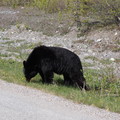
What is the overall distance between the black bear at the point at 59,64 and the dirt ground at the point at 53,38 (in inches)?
182

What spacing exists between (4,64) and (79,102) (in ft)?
24.8

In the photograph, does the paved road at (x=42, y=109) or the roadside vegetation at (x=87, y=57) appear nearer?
the paved road at (x=42, y=109)

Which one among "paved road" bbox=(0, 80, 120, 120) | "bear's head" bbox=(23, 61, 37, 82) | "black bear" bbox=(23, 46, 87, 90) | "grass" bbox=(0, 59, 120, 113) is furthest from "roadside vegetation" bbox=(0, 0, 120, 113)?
"paved road" bbox=(0, 80, 120, 120)

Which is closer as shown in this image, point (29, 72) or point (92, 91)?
point (92, 91)

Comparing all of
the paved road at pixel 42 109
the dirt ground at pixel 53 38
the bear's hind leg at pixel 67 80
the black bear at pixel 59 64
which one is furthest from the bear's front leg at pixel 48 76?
the dirt ground at pixel 53 38

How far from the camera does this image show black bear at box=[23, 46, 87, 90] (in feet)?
35.4

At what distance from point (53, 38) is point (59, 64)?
13.7 meters

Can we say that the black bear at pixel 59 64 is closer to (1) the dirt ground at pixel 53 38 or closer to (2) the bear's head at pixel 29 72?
(2) the bear's head at pixel 29 72

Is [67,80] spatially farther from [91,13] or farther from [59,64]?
[91,13]

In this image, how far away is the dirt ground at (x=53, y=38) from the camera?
735 inches

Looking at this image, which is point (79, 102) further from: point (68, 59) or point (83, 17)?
point (83, 17)

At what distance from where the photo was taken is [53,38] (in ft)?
80.4

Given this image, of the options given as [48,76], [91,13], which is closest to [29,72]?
[48,76]

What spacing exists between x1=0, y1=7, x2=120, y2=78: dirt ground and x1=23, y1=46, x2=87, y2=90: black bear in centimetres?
463
